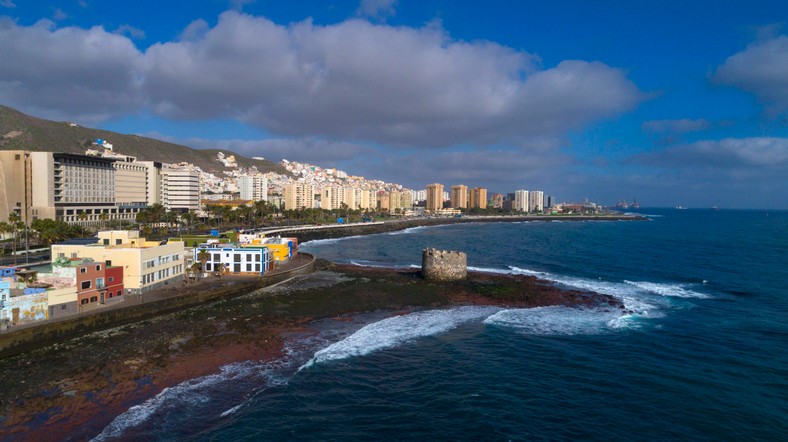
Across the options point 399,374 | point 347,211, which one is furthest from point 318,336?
point 347,211

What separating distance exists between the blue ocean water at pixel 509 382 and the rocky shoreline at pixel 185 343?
186 centimetres

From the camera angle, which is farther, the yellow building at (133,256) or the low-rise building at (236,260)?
the low-rise building at (236,260)

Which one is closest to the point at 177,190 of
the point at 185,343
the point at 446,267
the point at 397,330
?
the point at 446,267

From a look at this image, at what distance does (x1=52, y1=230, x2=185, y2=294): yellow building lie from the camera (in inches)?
1455

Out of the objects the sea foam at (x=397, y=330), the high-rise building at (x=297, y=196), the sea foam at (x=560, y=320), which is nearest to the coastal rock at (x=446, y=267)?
the sea foam at (x=397, y=330)

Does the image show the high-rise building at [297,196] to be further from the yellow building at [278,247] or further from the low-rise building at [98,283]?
the low-rise building at [98,283]

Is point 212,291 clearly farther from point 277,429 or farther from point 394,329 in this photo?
point 277,429

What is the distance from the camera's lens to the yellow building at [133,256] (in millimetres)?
36969

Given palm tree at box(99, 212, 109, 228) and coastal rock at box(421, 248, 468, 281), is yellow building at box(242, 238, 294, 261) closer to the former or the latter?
coastal rock at box(421, 248, 468, 281)

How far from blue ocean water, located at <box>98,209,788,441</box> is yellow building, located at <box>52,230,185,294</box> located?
16572mm

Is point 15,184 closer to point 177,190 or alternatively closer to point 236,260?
point 177,190

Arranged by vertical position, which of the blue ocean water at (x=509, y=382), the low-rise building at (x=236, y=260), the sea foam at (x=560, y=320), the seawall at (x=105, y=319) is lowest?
the blue ocean water at (x=509, y=382)

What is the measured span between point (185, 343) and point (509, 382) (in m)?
19.8

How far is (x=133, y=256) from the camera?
121 feet
